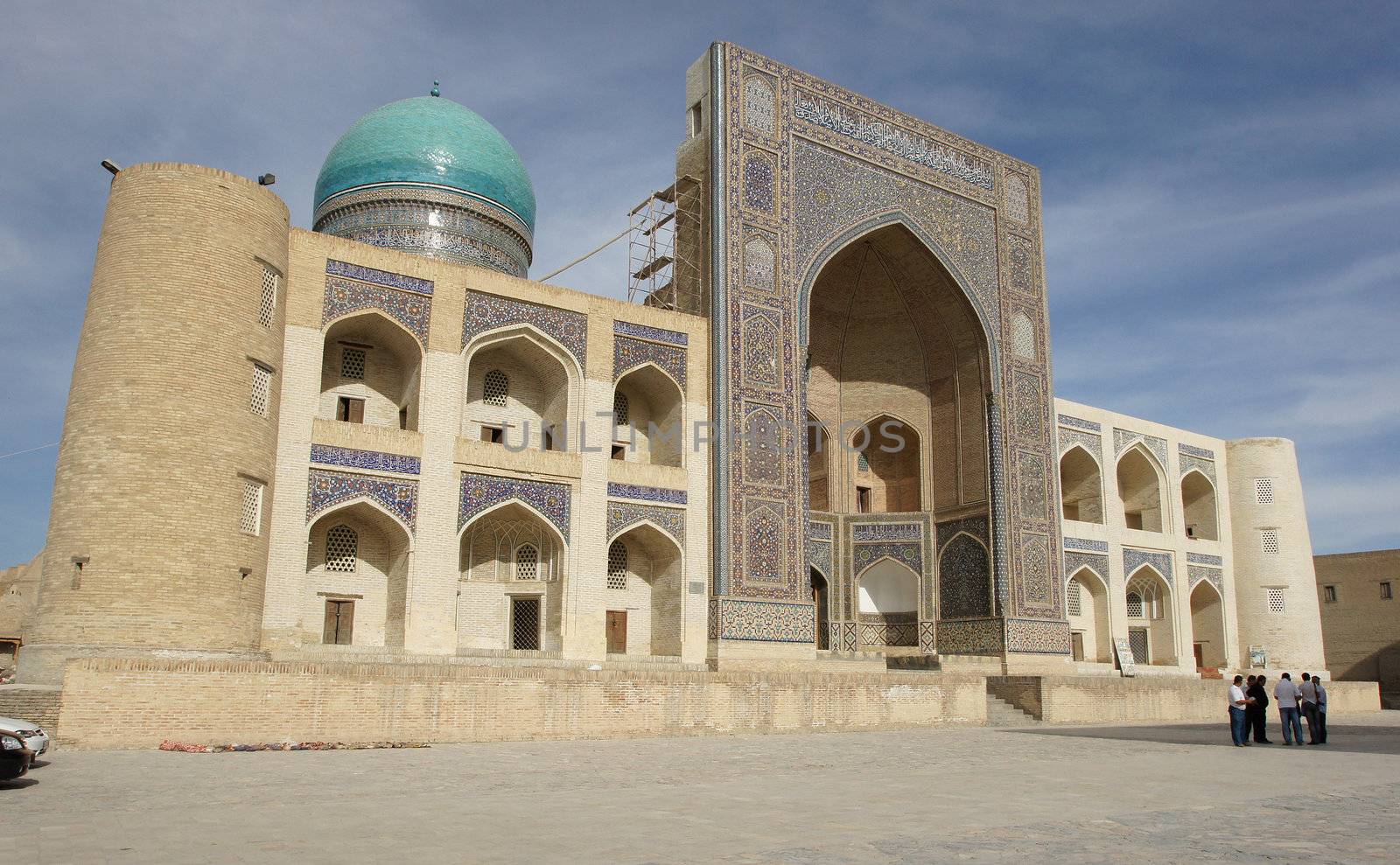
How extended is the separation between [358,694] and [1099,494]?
1631 centimetres

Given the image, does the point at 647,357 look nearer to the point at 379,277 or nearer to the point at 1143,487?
the point at 379,277

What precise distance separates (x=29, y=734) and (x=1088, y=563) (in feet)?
59.9

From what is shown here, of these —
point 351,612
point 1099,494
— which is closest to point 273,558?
point 351,612

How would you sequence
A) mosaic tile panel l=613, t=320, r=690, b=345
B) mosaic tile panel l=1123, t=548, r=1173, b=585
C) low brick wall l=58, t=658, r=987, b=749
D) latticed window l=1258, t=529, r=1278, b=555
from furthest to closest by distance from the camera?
latticed window l=1258, t=529, r=1278, b=555
mosaic tile panel l=1123, t=548, r=1173, b=585
mosaic tile panel l=613, t=320, r=690, b=345
low brick wall l=58, t=658, r=987, b=749

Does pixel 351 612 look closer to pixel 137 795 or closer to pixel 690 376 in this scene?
pixel 690 376

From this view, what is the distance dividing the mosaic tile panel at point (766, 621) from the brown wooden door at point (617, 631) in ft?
4.85

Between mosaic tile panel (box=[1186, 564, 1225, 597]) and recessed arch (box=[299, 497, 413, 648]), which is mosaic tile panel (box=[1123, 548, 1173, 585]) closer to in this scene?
mosaic tile panel (box=[1186, 564, 1225, 597])

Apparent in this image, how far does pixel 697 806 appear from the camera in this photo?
205 inches

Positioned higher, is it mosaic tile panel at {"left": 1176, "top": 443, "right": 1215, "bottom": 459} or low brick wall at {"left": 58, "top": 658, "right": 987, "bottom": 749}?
mosaic tile panel at {"left": 1176, "top": 443, "right": 1215, "bottom": 459}

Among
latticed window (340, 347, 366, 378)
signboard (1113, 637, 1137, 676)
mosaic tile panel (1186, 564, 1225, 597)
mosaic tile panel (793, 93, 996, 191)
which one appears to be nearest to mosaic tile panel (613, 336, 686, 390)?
latticed window (340, 347, 366, 378)

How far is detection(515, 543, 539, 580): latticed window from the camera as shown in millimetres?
14984

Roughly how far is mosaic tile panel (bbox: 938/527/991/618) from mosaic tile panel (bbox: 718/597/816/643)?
3612mm

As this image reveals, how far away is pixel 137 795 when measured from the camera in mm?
5422

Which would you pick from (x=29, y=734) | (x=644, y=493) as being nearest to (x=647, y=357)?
(x=644, y=493)
